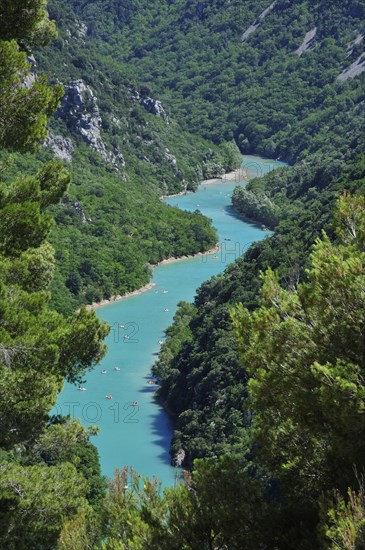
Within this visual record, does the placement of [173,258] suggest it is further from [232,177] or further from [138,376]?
[232,177]

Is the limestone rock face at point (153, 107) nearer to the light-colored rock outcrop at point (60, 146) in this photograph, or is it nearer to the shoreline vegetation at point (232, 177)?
the shoreline vegetation at point (232, 177)

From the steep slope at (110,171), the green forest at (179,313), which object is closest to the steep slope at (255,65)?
the green forest at (179,313)

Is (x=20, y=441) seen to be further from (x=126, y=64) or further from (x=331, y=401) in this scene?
(x=126, y=64)

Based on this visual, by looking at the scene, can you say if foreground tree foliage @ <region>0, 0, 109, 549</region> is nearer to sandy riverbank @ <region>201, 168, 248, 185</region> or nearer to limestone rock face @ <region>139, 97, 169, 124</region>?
sandy riverbank @ <region>201, 168, 248, 185</region>

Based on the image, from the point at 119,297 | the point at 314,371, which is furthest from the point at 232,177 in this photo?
the point at 314,371

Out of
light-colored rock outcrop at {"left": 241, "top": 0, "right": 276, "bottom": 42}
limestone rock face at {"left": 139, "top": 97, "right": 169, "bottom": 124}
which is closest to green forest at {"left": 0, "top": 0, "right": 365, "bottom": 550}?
limestone rock face at {"left": 139, "top": 97, "right": 169, "bottom": 124}

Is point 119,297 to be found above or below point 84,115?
below
